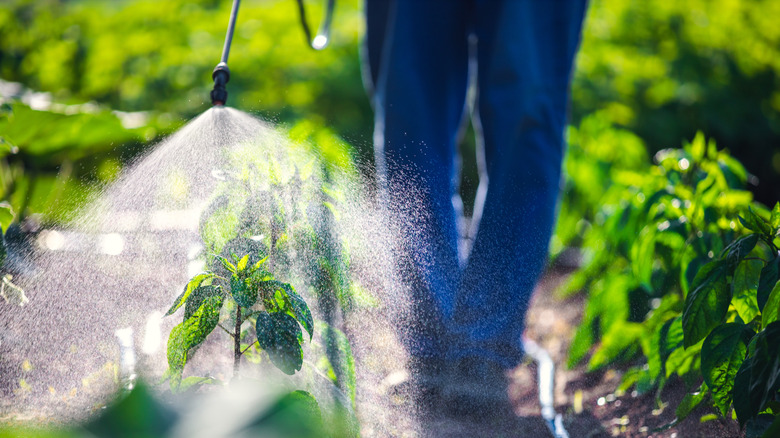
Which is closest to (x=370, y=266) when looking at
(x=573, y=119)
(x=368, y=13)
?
(x=368, y=13)

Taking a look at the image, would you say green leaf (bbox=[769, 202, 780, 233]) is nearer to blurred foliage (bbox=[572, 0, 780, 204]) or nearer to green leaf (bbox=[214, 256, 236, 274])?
green leaf (bbox=[214, 256, 236, 274])

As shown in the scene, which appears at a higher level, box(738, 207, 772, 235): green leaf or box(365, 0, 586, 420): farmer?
box(365, 0, 586, 420): farmer

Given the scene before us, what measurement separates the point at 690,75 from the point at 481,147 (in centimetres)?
245

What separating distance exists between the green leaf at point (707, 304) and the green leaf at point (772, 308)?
9 centimetres

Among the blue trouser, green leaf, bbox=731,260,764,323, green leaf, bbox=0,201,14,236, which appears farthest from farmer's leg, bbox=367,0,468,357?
green leaf, bbox=0,201,14,236

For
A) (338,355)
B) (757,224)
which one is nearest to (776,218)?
(757,224)

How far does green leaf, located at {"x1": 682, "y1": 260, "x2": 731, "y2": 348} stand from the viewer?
1029mm

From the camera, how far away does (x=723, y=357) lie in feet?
3.27

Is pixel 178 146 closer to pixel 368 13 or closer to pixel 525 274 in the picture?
pixel 525 274

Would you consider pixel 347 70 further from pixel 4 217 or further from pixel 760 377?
pixel 760 377

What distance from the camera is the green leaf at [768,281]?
37.6 inches

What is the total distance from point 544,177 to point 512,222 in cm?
16

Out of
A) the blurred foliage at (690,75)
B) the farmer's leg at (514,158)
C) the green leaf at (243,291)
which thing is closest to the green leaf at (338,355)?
the green leaf at (243,291)

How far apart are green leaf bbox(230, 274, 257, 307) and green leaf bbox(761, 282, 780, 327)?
0.73m
